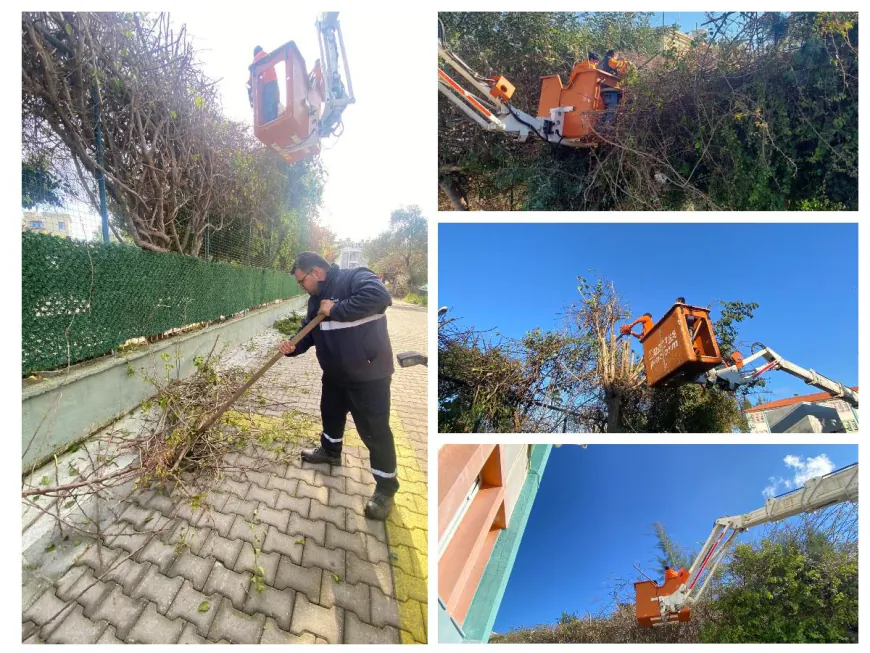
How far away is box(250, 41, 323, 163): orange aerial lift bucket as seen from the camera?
417 cm

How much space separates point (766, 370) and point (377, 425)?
303 cm

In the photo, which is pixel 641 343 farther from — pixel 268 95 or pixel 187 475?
pixel 268 95

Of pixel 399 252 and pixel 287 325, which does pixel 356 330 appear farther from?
pixel 399 252

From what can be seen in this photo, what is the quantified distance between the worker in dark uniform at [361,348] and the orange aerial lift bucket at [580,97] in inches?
124

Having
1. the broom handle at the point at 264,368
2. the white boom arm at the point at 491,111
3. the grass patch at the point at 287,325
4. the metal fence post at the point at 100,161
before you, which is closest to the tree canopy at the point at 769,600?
the broom handle at the point at 264,368

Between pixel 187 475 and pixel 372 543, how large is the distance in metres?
1.40

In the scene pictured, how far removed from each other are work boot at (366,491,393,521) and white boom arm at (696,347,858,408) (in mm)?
2390

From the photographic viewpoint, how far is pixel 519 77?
207 inches

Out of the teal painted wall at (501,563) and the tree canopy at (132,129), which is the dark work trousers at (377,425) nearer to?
the teal painted wall at (501,563)

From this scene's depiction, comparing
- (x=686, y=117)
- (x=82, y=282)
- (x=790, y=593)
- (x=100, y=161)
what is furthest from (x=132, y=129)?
(x=790, y=593)

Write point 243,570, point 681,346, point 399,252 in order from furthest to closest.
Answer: point 399,252 < point 681,346 < point 243,570

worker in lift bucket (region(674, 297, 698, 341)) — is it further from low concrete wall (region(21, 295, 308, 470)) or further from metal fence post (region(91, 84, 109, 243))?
metal fence post (region(91, 84, 109, 243))

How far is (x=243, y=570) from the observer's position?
203 cm

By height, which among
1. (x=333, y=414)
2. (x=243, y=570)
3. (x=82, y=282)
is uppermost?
(x=82, y=282)
